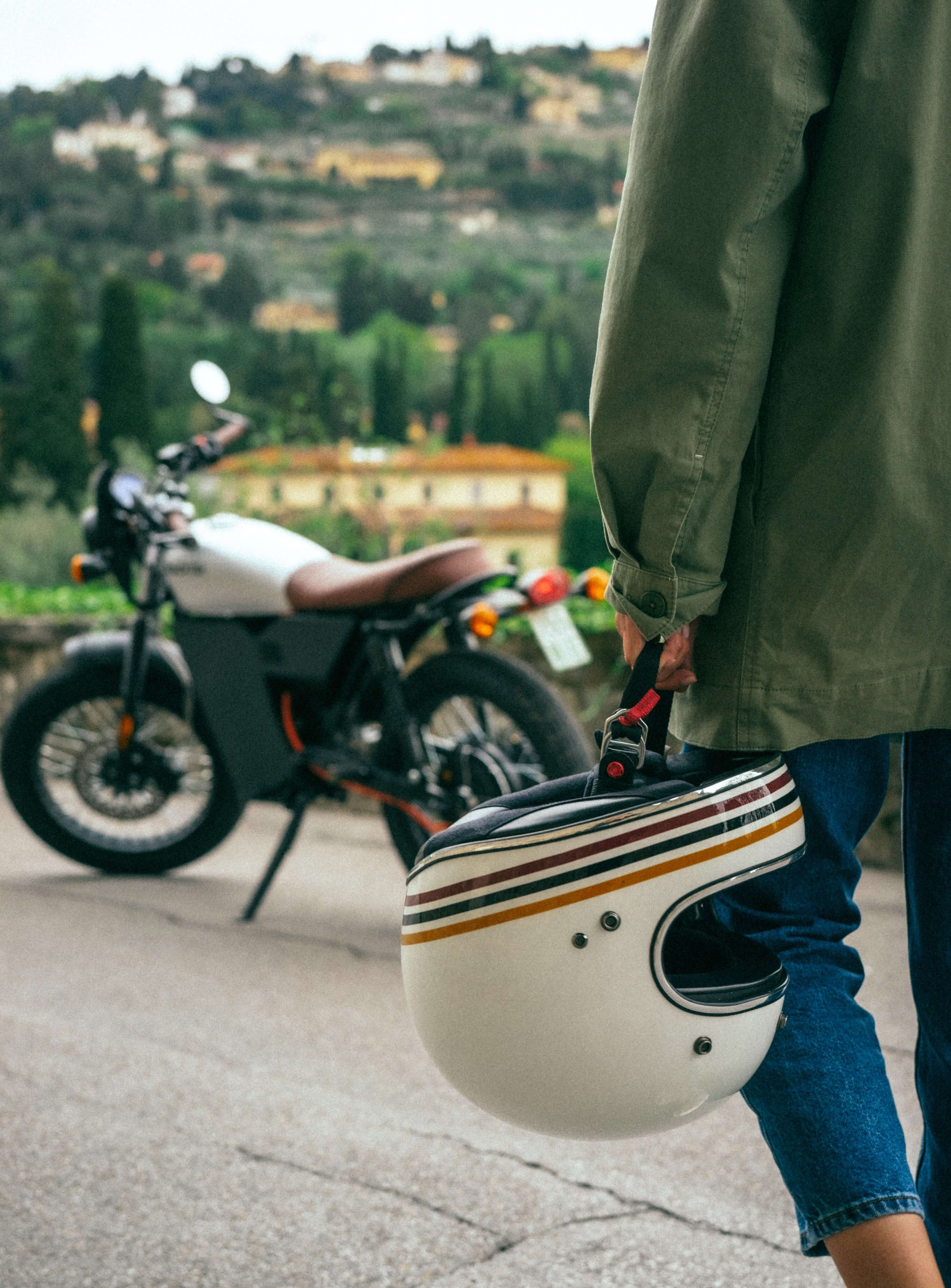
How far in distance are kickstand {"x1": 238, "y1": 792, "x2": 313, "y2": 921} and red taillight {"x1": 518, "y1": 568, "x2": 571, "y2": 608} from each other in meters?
0.82

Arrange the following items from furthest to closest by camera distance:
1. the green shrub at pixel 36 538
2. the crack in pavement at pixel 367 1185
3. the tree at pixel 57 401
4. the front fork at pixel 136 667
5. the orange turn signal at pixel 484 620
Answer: the tree at pixel 57 401
the green shrub at pixel 36 538
the front fork at pixel 136 667
the orange turn signal at pixel 484 620
the crack in pavement at pixel 367 1185

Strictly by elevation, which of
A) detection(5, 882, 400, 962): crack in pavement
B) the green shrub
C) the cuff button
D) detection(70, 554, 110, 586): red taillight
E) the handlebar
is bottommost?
the green shrub

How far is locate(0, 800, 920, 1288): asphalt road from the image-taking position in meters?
1.76

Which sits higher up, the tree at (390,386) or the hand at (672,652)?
the hand at (672,652)

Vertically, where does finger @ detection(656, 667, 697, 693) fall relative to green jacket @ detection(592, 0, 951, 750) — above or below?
below

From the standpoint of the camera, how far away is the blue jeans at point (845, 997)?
1.22 metres

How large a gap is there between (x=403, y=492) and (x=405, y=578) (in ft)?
13.7

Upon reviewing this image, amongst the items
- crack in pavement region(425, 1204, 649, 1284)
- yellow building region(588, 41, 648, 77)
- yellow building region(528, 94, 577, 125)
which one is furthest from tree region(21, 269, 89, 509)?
crack in pavement region(425, 1204, 649, 1284)

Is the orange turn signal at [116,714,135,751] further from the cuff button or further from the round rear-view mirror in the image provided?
the cuff button

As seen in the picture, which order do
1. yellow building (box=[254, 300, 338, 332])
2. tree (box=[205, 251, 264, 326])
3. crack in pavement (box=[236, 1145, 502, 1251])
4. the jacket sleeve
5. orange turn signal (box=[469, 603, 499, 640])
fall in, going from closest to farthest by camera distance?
the jacket sleeve < crack in pavement (box=[236, 1145, 502, 1251]) < orange turn signal (box=[469, 603, 499, 640]) < yellow building (box=[254, 300, 338, 332]) < tree (box=[205, 251, 264, 326])

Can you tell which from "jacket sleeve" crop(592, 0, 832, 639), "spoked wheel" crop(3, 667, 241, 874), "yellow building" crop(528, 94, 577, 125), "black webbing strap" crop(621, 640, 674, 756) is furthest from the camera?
"yellow building" crop(528, 94, 577, 125)

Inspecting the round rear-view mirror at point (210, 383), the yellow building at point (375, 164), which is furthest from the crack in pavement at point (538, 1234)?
the yellow building at point (375, 164)

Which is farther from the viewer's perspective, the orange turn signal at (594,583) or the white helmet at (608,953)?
the orange turn signal at (594,583)

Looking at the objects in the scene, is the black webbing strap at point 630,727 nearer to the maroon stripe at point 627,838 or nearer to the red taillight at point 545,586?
the maroon stripe at point 627,838
